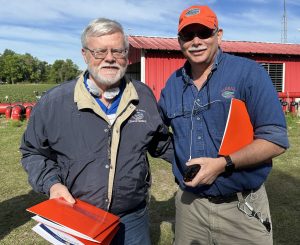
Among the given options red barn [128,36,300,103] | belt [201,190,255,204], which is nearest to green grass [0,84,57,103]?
red barn [128,36,300,103]

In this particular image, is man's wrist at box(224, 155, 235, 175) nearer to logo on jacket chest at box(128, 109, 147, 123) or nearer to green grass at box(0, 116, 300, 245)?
logo on jacket chest at box(128, 109, 147, 123)

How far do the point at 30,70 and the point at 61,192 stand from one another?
468ft

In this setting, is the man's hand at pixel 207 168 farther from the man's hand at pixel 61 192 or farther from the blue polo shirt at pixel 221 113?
the man's hand at pixel 61 192

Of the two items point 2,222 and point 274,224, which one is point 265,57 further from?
point 2,222

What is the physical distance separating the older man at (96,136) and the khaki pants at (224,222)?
44 cm

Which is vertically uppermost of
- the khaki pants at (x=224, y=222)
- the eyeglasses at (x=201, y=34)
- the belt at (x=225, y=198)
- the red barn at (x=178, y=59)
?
the red barn at (x=178, y=59)

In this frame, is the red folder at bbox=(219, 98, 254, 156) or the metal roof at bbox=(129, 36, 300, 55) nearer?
the red folder at bbox=(219, 98, 254, 156)

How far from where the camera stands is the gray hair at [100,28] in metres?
2.50

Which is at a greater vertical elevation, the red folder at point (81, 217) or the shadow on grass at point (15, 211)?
the red folder at point (81, 217)

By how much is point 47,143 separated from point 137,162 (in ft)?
2.12

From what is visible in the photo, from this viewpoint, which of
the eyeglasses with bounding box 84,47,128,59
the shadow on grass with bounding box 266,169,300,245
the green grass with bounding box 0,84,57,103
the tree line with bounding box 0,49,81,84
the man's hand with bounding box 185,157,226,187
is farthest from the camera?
the tree line with bounding box 0,49,81,84

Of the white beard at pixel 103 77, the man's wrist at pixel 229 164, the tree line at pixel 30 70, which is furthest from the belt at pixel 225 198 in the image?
the tree line at pixel 30 70

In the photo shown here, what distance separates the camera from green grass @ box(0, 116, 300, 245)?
4758 millimetres

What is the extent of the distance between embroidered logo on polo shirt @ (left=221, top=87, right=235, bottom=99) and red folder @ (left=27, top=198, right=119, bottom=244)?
1069 millimetres
